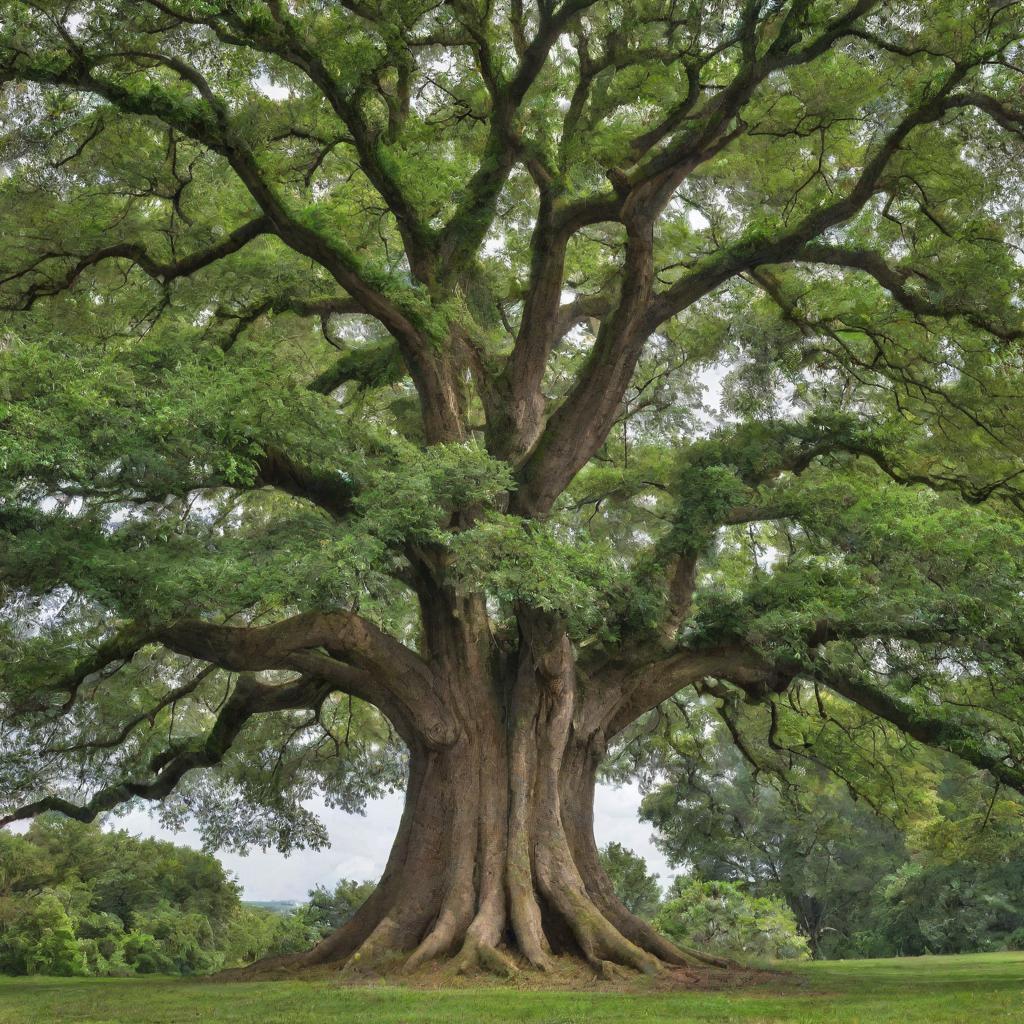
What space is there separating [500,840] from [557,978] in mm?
2079

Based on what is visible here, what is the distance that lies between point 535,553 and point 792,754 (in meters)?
8.63

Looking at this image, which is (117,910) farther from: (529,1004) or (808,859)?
(808,859)

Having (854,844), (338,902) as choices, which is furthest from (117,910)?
(854,844)

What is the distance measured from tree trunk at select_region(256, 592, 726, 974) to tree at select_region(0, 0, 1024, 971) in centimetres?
6

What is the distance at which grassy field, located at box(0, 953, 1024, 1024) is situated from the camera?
725 cm

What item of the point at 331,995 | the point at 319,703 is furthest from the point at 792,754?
the point at 331,995

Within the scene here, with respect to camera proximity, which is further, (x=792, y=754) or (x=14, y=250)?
(x=792, y=754)

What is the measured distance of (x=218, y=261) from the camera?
13.6 m

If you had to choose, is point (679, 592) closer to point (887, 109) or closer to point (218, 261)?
point (887, 109)

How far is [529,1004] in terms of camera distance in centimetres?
797

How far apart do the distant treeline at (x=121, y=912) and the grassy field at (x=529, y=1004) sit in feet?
19.9

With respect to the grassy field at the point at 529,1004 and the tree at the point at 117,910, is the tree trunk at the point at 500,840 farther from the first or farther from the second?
the tree at the point at 117,910

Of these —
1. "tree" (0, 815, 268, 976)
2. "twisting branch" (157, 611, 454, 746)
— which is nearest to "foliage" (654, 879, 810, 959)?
"tree" (0, 815, 268, 976)

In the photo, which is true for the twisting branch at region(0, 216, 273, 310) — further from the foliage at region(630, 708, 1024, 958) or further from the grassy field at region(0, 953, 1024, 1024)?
the foliage at region(630, 708, 1024, 958)
